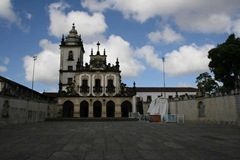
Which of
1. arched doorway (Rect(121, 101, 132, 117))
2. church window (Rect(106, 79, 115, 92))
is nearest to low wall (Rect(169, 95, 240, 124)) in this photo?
arched doorway (Rect(121, 101, 132, 117))

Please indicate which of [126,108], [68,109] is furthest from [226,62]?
[68,109]

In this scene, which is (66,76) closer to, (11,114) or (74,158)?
(11,114)

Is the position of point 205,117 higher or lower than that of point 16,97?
lower

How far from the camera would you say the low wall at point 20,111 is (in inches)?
806

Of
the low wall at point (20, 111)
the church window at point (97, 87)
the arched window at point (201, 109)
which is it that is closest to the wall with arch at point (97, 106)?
the church window at point (97, 87)

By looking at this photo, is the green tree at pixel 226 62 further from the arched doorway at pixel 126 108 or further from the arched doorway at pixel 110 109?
the arched doorway at pixel 110 109

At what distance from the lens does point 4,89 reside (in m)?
20.6

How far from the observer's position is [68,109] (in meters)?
46.2

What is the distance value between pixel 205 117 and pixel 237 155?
19.6 meters

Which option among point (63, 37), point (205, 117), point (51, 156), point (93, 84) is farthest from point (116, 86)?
point (51, 156)

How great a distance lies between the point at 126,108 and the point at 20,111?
80.9ft

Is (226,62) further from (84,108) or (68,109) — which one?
(68,109)

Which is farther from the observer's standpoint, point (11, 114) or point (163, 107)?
point (163, 107)

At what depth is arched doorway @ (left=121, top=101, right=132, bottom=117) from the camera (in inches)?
1786
